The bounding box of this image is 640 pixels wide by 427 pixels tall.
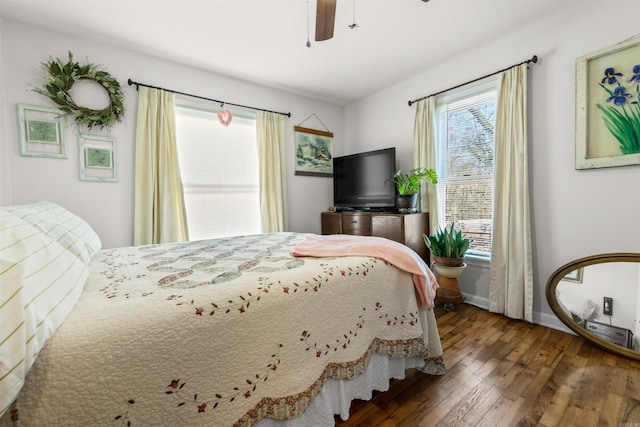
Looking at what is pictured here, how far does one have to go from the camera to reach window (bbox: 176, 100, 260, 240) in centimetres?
289

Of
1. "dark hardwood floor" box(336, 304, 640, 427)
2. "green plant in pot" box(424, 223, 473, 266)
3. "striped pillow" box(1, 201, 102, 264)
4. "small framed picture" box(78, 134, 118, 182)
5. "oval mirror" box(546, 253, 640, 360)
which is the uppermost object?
"small framed picture" box(78, 134, 118, 182)

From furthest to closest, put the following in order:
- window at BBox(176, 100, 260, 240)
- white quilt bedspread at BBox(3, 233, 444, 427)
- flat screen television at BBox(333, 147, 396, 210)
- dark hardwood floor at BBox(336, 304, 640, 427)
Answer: flat screen television at BBox(333, 147, 396, 210), window at BBox(176, 100, 260, 240), dark hardwood floor at BBox(336, 304, 640, 427), white quilt bedspread at BBox(3, 233, 444, 427)

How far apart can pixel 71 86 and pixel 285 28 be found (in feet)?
6.43

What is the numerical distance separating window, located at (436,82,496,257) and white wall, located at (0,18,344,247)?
7.53ft

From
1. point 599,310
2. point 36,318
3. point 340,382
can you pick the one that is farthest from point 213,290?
point 599,310

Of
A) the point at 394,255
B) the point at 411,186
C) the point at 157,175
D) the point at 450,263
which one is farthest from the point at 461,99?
the point at 157,175

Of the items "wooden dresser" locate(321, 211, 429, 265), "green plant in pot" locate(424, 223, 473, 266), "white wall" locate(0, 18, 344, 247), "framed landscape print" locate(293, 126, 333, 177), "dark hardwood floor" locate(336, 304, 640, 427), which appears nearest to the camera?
"dark hardwood floor" locate(336, 304, 640, 427)

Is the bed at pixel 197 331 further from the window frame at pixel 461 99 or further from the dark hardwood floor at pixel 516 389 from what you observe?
the window frame at pixel 461 99

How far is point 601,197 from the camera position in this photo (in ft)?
6.34

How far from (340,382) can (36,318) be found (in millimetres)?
1096

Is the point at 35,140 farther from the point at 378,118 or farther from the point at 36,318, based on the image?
the point at 378,118

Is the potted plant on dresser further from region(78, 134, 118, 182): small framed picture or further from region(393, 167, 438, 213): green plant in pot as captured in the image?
region(78, 134, 118, 182): small framed picture

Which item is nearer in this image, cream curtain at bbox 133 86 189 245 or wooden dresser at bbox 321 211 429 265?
→ cream curtain at bbox 133 86 189 245

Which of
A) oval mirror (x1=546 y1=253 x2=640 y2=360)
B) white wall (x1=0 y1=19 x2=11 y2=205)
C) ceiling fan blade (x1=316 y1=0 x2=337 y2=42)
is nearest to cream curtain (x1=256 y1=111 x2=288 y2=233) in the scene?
ceiling fan blade (x1=316 y1=0 x2=337 y2=42)
